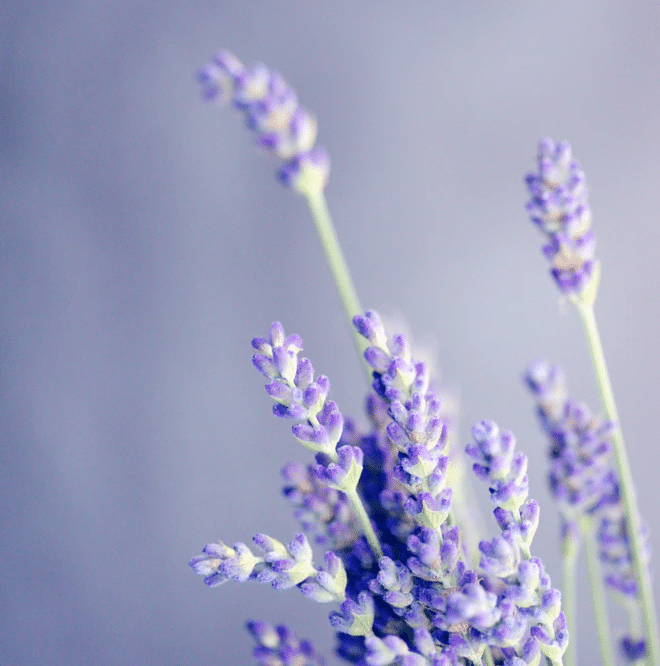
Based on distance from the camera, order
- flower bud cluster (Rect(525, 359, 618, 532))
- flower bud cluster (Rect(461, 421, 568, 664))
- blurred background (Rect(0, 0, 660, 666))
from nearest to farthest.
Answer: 1. flower bud cluster (Rect(461, 421, 568, 664))
2. flower bud cluster (Rect(525, 359, 618, 532))
3. blurred background (Rect(0, 0, 660, 666))

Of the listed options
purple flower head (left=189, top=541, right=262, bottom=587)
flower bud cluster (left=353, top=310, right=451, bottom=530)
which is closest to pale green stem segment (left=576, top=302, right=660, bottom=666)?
flower bud cluster (left=353, top=310, right=451, bottom=530)

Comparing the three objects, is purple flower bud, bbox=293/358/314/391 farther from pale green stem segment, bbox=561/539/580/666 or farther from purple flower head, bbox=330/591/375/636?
pale green stem segment, bbox=561/539/580/666

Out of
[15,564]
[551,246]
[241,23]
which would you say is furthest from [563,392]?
[15,564]

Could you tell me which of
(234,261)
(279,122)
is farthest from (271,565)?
(234,261)

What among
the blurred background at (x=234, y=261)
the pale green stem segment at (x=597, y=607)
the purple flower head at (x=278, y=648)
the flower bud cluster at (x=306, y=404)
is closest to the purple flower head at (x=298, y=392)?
the flower bud cluster at (x=306, y=404)

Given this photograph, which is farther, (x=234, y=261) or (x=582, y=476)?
(x=234, y=261)

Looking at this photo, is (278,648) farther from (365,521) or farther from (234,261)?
(234,261)

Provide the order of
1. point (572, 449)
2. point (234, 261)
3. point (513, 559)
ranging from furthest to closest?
point (234, 261) → point (572, 449) → point (513, 559)
